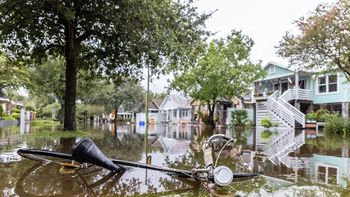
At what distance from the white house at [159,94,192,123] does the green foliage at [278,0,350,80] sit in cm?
2954

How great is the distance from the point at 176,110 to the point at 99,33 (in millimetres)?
42330

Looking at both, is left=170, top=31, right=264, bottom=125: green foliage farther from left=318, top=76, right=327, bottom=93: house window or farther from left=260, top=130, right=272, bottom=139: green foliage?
left=260, top=130, right=272, bottom=139: green foliage

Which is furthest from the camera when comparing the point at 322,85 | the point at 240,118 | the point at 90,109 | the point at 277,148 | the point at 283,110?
the point at 90,109

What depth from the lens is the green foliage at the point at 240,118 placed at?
29255mm

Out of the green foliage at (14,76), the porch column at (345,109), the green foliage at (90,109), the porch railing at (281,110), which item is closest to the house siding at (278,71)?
the porch railing at (281,110)

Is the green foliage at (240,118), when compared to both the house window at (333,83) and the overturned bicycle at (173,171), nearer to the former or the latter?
the house window at (333,83)

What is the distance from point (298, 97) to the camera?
92.5ft

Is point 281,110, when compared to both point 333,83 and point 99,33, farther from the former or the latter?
point 99,33

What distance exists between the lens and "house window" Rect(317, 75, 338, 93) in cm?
2759

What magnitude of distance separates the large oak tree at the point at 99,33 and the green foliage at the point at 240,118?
16438mm

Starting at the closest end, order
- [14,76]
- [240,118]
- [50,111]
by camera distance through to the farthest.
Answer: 1. [14,76]
2. [240,118]
3. [50,111]

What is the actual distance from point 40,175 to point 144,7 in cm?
632

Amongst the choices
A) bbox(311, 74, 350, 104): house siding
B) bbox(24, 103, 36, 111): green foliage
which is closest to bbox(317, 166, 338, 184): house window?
bbox(311, 74, 350, 104): house siding

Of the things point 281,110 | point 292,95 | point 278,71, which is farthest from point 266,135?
point 278,71
